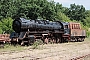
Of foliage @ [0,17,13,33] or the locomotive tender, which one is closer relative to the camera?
the locomotive tender

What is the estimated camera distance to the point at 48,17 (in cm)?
A: 5422

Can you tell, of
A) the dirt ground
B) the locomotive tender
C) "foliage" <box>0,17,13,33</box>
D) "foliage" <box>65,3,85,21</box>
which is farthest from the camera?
"foliage" <box>65,3,85,21</box>

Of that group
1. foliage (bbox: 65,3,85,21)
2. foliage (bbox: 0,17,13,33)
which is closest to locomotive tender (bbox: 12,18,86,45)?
foliage (bbox: 0,17,13,33)

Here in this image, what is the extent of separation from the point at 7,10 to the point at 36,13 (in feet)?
22.2

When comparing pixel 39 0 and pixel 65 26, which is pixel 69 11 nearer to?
pixel 39 0

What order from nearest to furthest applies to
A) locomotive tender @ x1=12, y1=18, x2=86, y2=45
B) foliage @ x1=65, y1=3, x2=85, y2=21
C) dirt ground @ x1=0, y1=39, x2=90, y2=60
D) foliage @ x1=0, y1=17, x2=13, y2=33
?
dirt ground @ x1=0, y1=39, x2=90, y2=60 → locomotive tender @ x1=12, y1=18, x2=86, y2=45 → foliage @ x1=0, y1=17, x2=13, y2=33 → foliage @ x1=65, y1=3, x2=85, y2=21

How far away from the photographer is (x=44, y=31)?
25.7 metres

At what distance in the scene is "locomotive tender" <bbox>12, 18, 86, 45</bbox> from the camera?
75.5 feet

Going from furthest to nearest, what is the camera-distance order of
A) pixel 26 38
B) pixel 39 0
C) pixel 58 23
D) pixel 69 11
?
pixel 69 11 → pixel 39 0 → pixel 58 23 → pixel 26 38

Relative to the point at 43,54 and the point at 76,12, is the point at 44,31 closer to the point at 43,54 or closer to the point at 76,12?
the point at 43,54

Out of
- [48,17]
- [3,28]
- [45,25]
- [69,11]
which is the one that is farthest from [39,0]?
[69,11]

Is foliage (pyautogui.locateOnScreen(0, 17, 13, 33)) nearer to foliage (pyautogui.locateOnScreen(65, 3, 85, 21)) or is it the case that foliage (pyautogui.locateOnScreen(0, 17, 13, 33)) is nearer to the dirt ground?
the dirt ground

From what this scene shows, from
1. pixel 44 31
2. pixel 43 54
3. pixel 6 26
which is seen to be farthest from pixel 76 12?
pixel 43 54

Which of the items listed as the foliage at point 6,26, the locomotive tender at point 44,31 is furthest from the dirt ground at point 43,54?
the foliage at point 6,26
